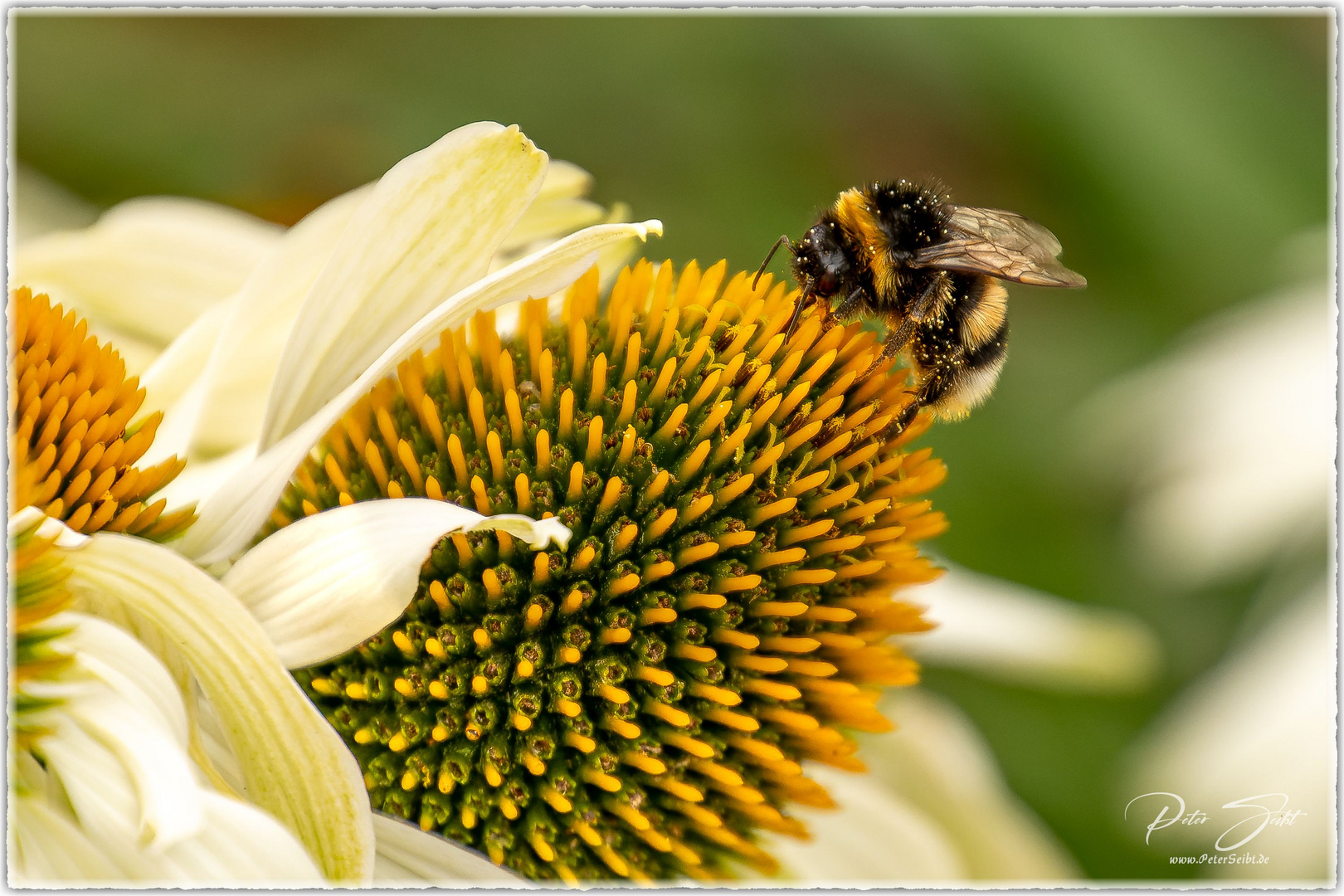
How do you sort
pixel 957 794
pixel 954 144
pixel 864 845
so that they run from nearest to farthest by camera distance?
pixel 864 845 → pixel 957 794 → pixel 954 144

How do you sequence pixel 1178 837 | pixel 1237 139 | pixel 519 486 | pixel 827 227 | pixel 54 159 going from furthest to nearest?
pixel 1237 139
pixel 54 159
pixel 1178 837
pixel 827 227
pixel 519 486

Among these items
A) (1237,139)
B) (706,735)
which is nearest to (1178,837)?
(706,735)

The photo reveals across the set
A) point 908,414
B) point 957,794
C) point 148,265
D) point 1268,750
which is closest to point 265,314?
point 148,265

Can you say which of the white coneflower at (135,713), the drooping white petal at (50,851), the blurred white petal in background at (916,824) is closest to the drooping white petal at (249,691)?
the white coneflower at (135,713)

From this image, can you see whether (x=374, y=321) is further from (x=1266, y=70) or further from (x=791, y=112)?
(x=1266, y=70)

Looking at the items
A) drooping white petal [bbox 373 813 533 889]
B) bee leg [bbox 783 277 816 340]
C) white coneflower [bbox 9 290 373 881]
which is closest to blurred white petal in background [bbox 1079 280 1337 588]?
bee leg [bbox 783 277 816 340]

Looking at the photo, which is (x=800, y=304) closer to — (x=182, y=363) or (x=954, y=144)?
(x=182, y=363)
